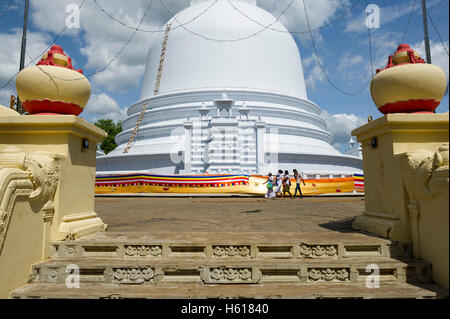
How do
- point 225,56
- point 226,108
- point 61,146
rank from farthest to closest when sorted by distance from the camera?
1. point 225,56
2. point 226,108
3. point 61,146

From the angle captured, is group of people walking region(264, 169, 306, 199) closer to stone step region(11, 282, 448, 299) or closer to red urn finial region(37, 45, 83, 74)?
red urn finial region(37, 45, 83, 74)

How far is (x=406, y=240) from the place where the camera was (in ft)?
11.3

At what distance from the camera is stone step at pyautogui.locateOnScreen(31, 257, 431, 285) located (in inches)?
119

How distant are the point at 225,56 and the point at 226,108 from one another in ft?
19.7

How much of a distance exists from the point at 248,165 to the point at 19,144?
14165 millimetres

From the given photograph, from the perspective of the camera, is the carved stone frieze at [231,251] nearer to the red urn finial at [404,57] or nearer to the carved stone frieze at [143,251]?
the carved stone frieze at [143,251]

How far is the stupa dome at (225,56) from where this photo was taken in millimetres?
21859

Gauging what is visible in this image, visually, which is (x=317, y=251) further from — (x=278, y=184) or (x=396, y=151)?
(x=278, y=184)

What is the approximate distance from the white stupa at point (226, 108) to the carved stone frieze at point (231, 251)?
1327 cm

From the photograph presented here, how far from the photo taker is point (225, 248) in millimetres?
3334

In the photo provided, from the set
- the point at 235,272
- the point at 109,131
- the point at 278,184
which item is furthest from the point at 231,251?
the point at 109,131

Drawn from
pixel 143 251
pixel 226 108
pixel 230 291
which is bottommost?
pixel 230 291

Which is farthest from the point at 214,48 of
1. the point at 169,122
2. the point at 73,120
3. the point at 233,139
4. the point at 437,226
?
the point at 437,226
